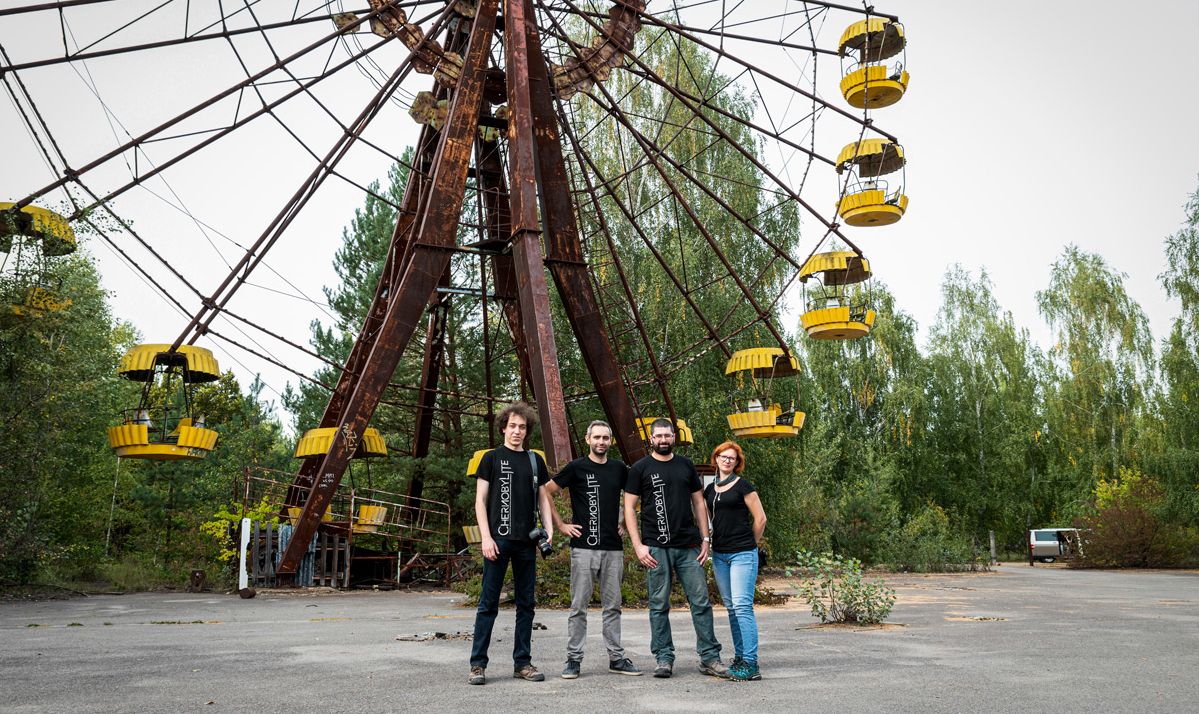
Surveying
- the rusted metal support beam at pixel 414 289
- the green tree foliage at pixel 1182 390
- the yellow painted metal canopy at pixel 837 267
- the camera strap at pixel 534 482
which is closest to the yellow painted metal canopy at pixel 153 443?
the rusted metal support beam at pixel 414 289

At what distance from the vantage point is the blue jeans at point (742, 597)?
627 cm

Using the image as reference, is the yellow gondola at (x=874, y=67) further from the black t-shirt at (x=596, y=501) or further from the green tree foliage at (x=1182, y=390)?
the green tree foliage at (x=1182, y=390)

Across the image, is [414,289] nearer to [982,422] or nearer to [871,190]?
[871,190]

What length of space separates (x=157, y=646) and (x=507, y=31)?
1192 cm

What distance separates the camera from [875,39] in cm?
1673

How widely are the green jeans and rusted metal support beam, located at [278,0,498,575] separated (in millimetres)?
10101

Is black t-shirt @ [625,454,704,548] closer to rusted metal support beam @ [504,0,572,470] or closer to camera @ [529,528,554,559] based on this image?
camera @ [529,528,554,559]

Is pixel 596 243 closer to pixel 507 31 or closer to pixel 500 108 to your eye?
pixel 500 108

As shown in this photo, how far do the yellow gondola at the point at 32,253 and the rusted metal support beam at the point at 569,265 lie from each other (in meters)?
7.93

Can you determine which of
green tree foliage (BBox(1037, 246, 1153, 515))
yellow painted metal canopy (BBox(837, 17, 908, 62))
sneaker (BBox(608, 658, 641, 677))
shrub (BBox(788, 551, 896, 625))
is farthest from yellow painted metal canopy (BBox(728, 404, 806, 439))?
green tree foliage (BBox(1037, 246, 1153, 515))

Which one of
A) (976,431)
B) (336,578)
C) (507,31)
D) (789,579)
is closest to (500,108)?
(507,31)

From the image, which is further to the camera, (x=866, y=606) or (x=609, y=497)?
(x=866, y=606)

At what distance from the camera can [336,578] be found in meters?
18.9

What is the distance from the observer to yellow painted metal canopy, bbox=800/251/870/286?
55.4 feet
